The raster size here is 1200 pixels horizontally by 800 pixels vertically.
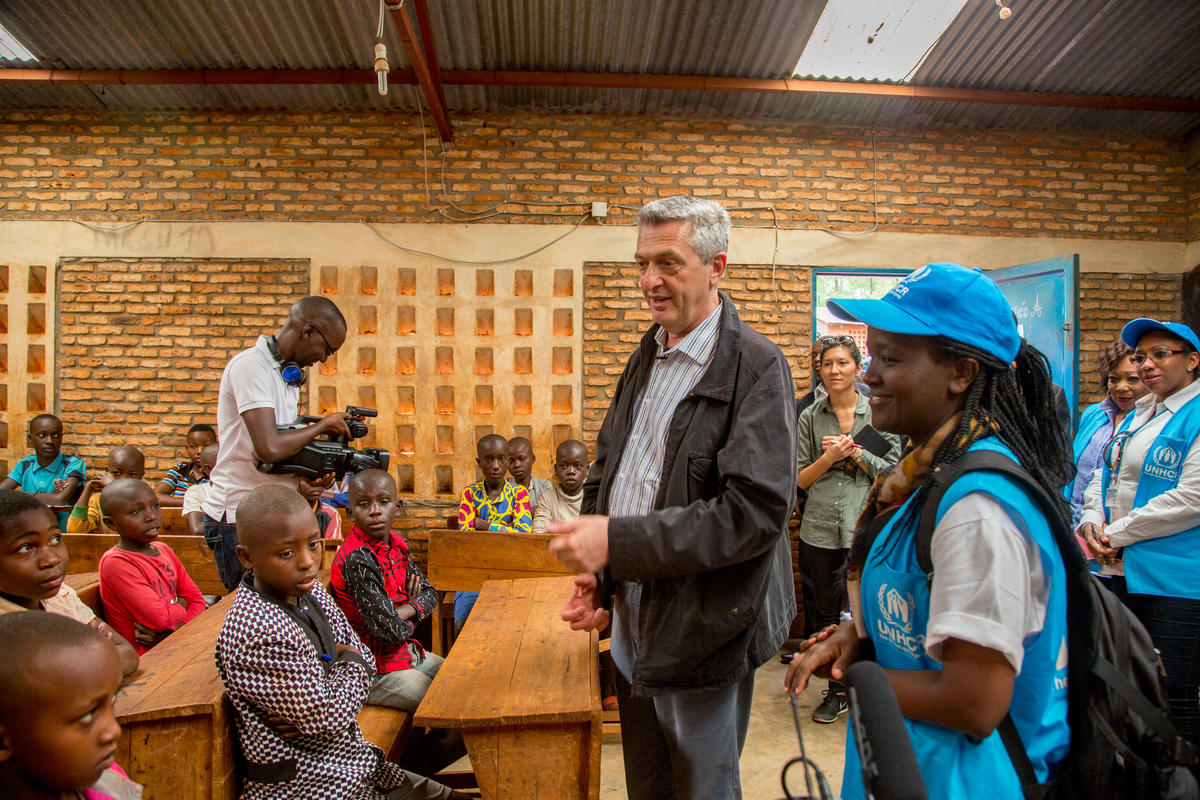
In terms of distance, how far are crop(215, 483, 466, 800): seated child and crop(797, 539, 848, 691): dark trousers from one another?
3126mm

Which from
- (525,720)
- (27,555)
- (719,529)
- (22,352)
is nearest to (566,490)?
(525,720)

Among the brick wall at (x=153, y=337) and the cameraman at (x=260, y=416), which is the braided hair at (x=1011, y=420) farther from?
the brick wall at (x=153, y=337)

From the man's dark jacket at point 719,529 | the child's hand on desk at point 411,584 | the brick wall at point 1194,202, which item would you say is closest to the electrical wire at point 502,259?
the child's hand on desk at point 411,584

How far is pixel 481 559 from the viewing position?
A: 435cm

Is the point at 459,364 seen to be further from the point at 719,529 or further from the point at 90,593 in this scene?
the point at 719,529

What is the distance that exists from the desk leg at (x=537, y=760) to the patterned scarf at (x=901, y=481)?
3.76 ft

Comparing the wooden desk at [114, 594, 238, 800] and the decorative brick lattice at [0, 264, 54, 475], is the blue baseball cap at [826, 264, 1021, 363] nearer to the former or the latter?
the wooden desk at [114, 594, 238, 800]

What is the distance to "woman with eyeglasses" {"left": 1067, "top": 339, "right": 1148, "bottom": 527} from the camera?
4.34 meters

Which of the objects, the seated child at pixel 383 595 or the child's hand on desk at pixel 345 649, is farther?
the seated child at pixel 383 595

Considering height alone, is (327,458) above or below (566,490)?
above

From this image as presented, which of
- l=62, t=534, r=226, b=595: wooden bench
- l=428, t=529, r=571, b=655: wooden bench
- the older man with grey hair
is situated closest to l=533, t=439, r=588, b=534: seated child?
l=428, t=529, r=571, b=655: wooden bench

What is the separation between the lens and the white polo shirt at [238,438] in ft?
10.1

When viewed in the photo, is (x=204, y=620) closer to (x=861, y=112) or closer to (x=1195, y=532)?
(x=1195, y=532)

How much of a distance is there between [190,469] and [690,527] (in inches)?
217
